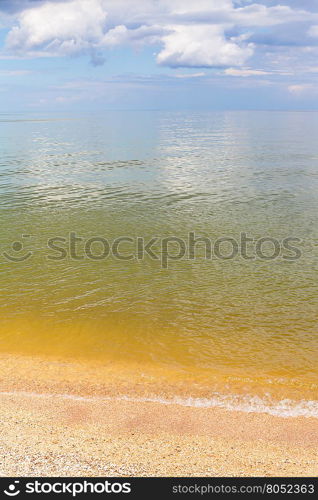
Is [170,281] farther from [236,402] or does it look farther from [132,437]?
[132,437]

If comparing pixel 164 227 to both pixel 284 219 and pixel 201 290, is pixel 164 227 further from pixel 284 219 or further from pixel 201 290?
pixel 201 290

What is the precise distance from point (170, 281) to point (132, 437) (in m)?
9.29

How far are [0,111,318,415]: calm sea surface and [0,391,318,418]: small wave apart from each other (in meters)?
0.27

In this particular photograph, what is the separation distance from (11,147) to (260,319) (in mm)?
67479

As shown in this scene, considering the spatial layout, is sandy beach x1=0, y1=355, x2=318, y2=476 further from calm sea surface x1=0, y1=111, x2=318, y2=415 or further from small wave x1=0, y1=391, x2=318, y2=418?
calm sea surface x1=0, y1=111, x2=318, y2=415

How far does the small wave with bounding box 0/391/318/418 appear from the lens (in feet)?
32.3

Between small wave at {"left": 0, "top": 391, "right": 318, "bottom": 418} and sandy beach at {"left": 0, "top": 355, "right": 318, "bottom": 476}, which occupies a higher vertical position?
sandy beach at {"left": 0, "top": 355, "right": 318, "bottom": 476}

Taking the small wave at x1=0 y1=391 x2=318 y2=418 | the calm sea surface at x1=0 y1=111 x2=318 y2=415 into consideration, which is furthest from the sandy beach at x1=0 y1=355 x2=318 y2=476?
the calm sea surface at x1=0 y1=111 x2=318 y2=415

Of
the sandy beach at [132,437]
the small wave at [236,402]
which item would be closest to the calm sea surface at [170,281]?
the small wave at [236,402]

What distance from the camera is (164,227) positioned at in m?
25.9

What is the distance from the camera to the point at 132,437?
8789mm

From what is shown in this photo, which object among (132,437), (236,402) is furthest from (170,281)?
(132,437)

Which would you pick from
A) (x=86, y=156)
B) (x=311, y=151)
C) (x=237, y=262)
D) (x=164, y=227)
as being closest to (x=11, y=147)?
(x=86, y=156)
